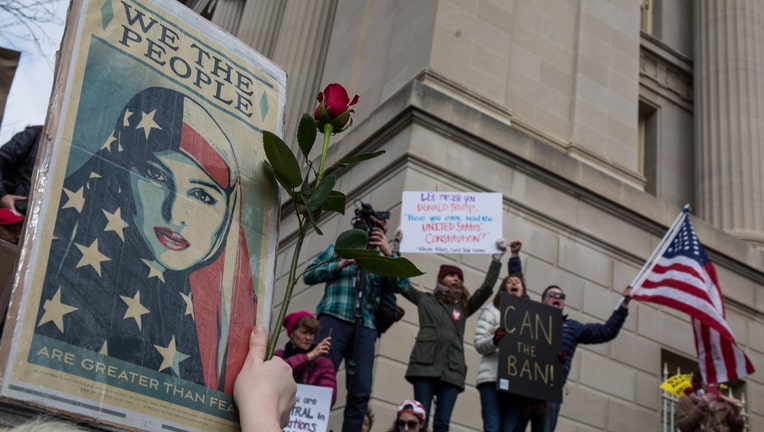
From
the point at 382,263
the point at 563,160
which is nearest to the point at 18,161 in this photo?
the point at 382,263

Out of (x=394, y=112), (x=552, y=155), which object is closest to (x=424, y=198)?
(x=394, y=112)

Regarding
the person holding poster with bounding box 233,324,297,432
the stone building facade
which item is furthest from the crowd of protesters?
the person holding poster with bounding box 233,324,297,432

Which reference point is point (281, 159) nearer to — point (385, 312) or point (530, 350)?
point (385, 312)

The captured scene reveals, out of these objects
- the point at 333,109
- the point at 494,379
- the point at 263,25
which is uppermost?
the point at 263,25

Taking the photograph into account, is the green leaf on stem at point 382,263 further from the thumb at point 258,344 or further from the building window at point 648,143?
the building window at point 648,143

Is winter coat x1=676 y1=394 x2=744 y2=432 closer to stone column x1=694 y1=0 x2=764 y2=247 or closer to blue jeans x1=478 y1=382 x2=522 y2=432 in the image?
blue jeans x1=478 y1=382 x2=522 y2=432

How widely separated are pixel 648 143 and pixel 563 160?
651cm

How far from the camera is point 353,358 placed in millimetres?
8258

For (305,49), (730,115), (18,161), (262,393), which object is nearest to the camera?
(262,393)

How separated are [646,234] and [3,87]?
41.5ft

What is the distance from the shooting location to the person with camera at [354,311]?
27.0 feet

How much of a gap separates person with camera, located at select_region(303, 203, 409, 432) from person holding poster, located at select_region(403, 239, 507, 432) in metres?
0.43

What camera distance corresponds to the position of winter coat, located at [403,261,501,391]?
336 inches

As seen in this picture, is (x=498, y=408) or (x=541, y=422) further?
(x=541, y=422)
